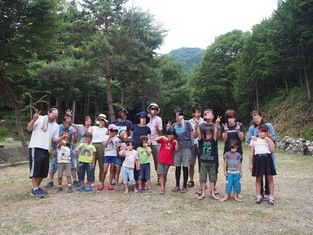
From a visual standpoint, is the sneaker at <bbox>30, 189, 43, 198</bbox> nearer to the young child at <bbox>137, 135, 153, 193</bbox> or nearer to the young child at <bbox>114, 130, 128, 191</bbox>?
the young child at <bbox>114, 130, 128, 191</bbox>

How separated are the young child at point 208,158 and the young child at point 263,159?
0.69 metres

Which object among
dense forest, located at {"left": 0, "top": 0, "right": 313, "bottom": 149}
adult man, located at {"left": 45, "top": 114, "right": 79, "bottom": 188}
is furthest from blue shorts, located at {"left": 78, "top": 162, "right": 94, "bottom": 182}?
dense forest, located at {"left": 0, "top": 0, "right": 313, "bottom": 149}

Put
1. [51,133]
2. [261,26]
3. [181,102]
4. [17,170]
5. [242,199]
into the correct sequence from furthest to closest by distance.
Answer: [181,102]
[261,26]
[17,170]
[51,133]
[242,199]

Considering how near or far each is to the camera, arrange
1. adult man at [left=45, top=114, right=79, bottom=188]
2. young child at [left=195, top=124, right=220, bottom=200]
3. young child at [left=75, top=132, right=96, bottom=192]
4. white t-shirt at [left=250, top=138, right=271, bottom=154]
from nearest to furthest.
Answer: white t-shirt at [left=250, top=138, right=271, bottom=154] → young child at [left=195, top=124, right=220, bottom=200] → young child at [left=75, top=132, right=96, bottom=192] → adult man at [left=45, top=114, right=79, bottom=188]

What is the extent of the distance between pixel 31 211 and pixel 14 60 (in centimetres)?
737

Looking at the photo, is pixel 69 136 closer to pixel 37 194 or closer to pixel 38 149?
pixel 38 149

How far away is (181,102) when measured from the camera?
27703mm

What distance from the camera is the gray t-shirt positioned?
5.16 metres

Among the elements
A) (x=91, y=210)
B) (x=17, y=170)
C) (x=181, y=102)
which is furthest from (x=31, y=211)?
(x=181, y=102)

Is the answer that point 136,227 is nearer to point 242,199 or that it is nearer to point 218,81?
point 242,199

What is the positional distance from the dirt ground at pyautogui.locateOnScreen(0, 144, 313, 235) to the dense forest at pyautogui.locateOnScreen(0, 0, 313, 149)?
5445 millimetres

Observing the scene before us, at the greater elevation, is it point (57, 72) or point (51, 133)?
point (57, 72)

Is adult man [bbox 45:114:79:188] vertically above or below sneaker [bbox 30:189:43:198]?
above

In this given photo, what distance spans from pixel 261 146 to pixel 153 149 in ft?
7.73
